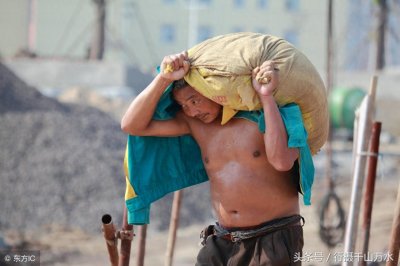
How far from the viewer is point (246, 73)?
10.8ft

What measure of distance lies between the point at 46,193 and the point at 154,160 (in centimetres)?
879

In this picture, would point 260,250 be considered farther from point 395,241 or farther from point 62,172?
point 62,172

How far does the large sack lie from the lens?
130 inches

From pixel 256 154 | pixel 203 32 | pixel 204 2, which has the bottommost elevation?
pixel 256 154

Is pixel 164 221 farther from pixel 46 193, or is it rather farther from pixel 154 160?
pixel 154 160

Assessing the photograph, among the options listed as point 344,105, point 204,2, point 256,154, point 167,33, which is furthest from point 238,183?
point 204,2

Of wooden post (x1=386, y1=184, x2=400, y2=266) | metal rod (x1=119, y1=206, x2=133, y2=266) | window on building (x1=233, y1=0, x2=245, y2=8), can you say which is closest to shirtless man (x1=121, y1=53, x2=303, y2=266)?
metal rod (x1=119, y1=206, x2=133, y2=266)

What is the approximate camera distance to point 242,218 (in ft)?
11.5

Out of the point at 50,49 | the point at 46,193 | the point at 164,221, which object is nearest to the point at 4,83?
the point at 46,193

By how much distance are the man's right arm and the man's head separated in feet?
0.22

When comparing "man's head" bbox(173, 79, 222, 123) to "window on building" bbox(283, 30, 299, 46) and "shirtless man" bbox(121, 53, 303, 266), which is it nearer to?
"shirtless man" bbox(121, 53, 303, 266)

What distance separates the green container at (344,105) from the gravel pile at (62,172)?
9.15m

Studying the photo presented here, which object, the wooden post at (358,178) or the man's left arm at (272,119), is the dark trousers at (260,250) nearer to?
the man's left arm at (272,119)

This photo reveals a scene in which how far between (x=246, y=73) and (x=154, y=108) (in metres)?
0.50
